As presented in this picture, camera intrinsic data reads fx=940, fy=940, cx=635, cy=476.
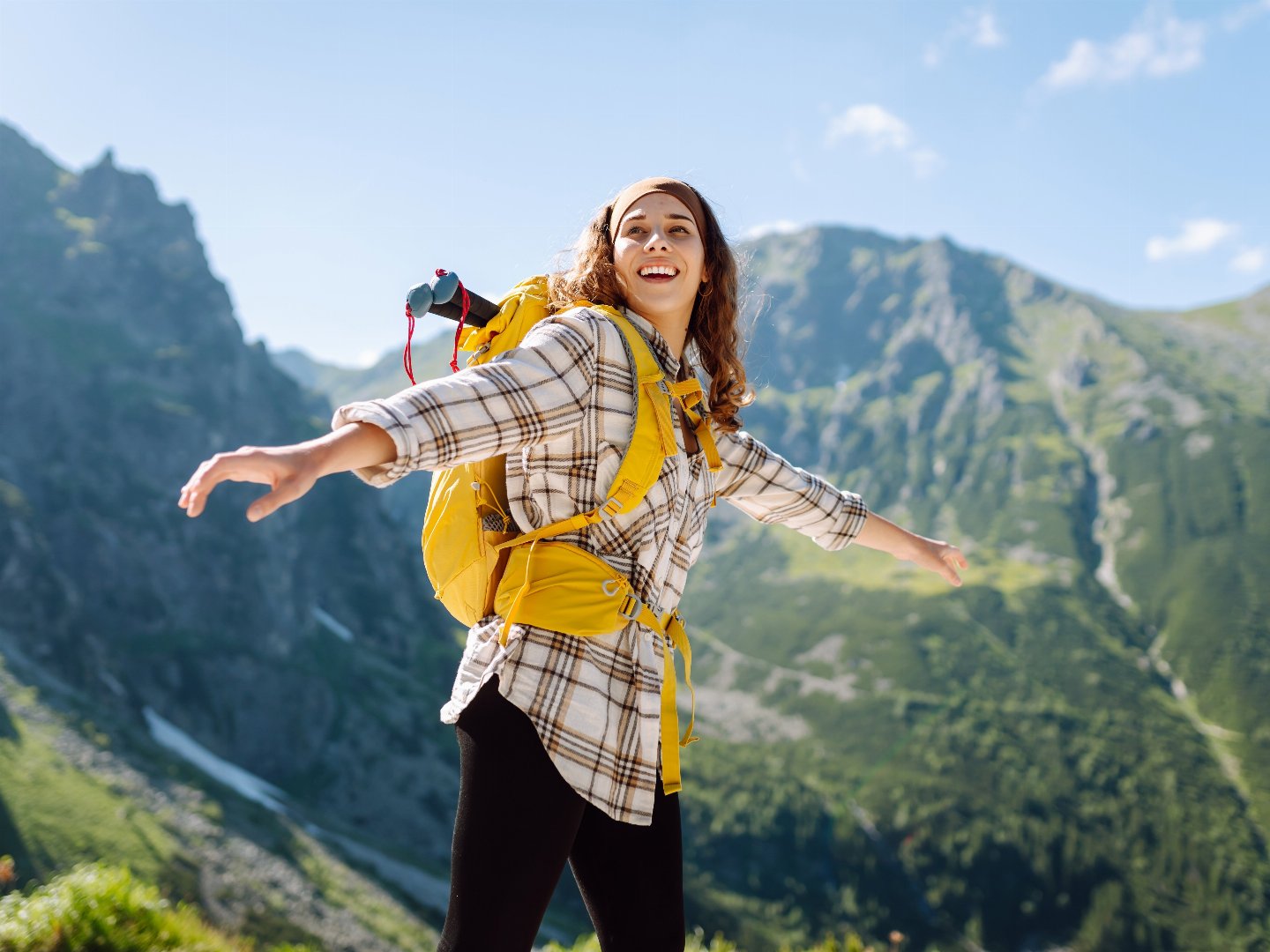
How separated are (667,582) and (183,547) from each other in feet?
436

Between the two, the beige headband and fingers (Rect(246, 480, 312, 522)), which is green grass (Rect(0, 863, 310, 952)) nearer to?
fingers (Rect(246, 480, 312, 522))

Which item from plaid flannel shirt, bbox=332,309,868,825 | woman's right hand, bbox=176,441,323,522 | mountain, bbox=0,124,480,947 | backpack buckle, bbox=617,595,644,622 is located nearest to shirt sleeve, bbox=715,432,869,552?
plaid flannel shirt, bbox=332,309,868,825

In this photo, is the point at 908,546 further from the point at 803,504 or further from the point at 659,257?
the point at 659,257

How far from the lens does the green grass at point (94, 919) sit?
567cm

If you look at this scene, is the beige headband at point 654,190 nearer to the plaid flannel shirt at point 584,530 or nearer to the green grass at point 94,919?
the plaid flannel shirt at point 584,530

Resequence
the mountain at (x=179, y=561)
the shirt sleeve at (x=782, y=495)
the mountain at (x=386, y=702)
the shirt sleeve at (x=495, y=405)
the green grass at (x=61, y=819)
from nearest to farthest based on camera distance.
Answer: the shirt sleeve at (x=495, y=405) < the shirt sleeve at (x=782, y=495) < the green grass at (x=61, y=819) < the mountain at (x=386, y=702) < the mountain at (x=179, y=561)

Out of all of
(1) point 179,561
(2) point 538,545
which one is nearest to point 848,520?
(2) point 538,545

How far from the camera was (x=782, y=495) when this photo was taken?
4.74 m

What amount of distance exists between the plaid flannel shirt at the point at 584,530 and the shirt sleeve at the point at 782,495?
2.96 feet

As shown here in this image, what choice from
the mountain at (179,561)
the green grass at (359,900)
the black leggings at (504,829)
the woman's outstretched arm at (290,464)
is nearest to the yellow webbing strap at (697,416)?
the black leggings at (504,829)

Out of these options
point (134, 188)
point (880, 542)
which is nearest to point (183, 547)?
point (134, 188)

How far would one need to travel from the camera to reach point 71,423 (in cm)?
12500

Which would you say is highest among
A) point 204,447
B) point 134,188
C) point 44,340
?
point 134,188

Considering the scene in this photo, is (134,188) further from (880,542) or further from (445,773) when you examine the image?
(880,542)
